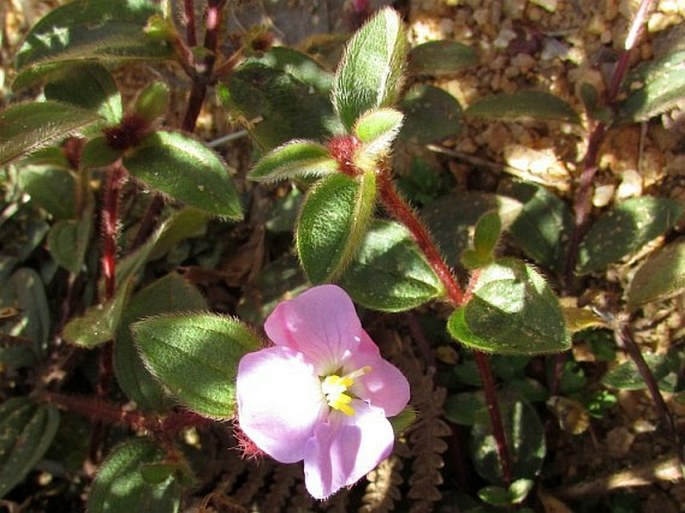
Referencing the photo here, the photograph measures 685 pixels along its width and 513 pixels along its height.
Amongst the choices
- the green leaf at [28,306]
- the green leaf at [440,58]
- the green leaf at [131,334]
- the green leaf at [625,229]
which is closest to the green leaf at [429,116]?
the green leaf at [440,58]

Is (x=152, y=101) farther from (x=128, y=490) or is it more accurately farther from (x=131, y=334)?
(x=128, y=490)

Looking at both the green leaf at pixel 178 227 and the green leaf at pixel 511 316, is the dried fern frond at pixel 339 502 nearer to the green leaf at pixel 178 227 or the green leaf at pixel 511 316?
the green leaf at pixel 511 316

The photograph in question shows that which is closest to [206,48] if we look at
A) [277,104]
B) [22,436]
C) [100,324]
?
[277,104]

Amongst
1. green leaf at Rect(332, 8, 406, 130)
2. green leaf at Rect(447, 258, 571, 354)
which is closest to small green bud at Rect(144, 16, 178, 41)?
green leaf at Rect(332, 8, 406, 130)

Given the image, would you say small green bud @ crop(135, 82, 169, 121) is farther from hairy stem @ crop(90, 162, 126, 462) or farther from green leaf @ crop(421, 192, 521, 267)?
green leaf @ crop(421, 192, 521, 267)

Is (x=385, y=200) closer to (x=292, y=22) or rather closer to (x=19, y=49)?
(x=19, y=49)

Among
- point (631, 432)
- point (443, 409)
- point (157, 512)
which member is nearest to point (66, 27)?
point (157, 512)
